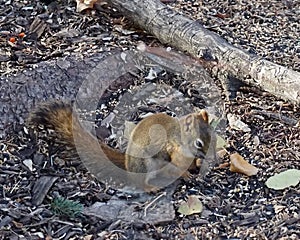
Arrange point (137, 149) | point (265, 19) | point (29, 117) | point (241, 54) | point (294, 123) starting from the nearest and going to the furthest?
point (137, 149), point (29, 117), point (294, 123), point (241, 54), point (265, 19)

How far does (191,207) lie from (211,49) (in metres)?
1.04

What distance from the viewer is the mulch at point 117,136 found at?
94.5 inches

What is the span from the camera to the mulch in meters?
2.40

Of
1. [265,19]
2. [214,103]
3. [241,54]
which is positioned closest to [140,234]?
[214,103]

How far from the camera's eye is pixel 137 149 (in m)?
2.51

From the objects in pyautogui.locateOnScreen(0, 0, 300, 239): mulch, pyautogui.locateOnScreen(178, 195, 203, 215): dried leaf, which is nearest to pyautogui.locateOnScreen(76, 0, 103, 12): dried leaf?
pyautogui.locateOnScreen(0, 0, 300, 239): mulch

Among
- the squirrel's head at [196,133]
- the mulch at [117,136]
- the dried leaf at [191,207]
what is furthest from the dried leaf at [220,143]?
the dried leaf at [191,207]

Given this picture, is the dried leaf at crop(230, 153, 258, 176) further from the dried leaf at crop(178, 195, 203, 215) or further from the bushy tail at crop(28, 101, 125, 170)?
the bushy tail at crop(28, 101, 125, 170)

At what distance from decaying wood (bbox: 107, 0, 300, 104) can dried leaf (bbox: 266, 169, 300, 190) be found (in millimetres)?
480

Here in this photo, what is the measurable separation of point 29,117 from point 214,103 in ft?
2.97

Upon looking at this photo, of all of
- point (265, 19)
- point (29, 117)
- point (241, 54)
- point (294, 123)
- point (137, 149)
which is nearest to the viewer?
point (137, 149)

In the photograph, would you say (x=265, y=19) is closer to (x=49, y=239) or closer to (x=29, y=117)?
(x=29, y=117)

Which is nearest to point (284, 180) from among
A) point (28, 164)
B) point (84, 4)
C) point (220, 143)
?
point (220, 143)

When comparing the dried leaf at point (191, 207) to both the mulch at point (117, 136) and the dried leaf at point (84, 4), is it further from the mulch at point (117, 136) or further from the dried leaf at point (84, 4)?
the dried leaf at point (84, 4)
